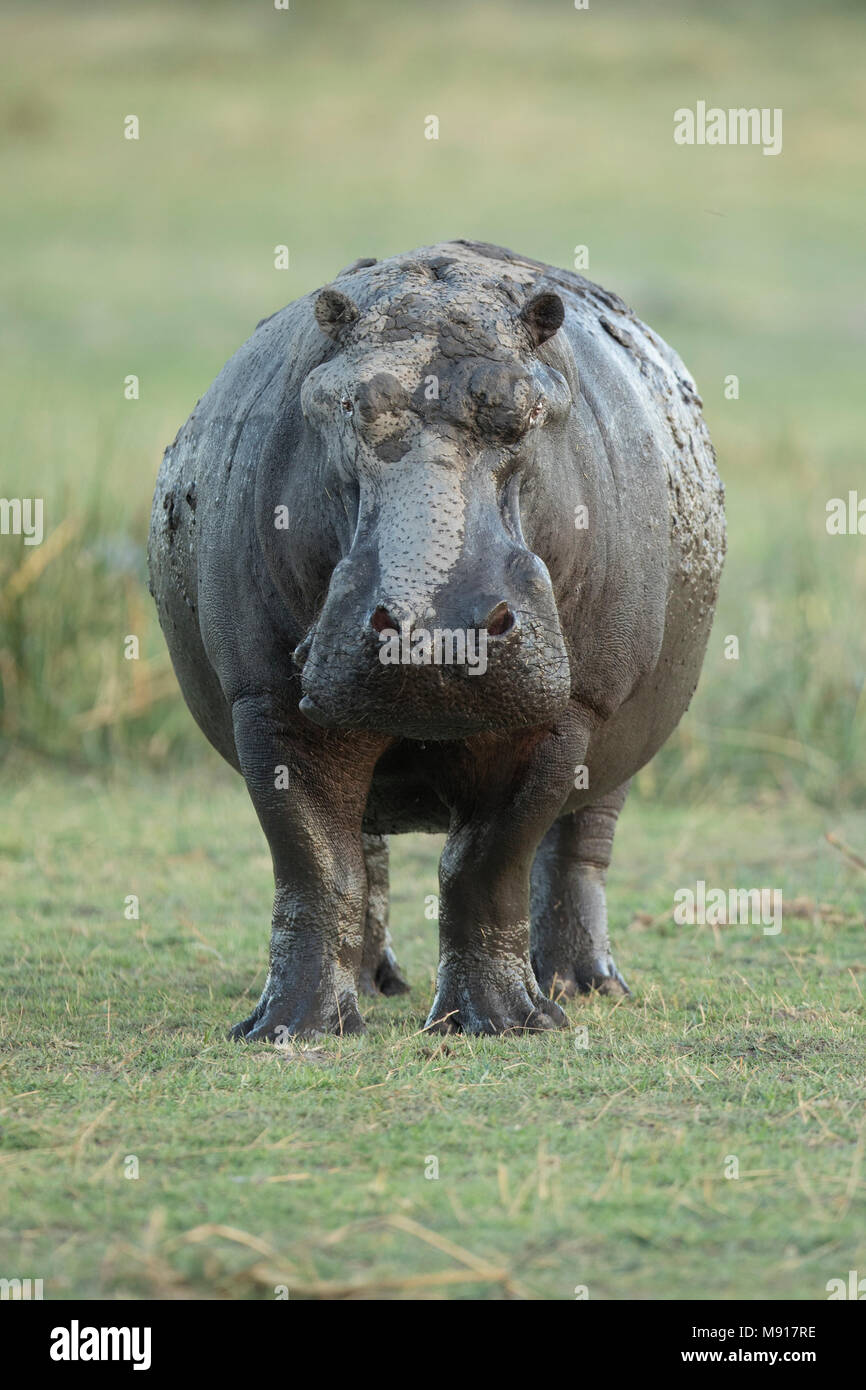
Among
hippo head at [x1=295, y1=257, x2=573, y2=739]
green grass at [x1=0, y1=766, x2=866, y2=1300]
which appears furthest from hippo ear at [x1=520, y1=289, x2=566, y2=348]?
green grass at [x1=0, y1=766, x2=866, y2=1300]

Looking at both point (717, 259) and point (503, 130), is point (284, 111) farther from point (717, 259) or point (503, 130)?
point (717, 259)

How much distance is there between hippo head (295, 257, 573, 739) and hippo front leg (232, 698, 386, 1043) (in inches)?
18.0

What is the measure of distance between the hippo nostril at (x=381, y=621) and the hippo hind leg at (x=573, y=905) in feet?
6.66

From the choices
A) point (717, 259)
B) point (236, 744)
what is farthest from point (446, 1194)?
point (717, 259)

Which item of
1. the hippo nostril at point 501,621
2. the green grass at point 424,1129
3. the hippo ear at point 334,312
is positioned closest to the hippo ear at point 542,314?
the hippo ear at point 334,312

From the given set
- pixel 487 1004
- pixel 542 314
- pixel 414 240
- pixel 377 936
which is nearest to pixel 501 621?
pixel 542 314

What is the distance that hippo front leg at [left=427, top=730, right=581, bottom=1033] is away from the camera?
17.3 ft

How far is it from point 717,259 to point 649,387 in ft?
114

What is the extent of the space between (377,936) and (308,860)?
1029 millimetres

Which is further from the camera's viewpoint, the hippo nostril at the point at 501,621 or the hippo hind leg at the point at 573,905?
the hippo hind leg at the point at 573,905

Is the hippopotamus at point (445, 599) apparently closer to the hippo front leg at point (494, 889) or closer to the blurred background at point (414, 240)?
the hippo front leg at point (494, 889)

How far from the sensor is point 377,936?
621 cm

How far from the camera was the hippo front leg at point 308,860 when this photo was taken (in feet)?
17.1

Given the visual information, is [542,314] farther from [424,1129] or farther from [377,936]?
[377,936]
